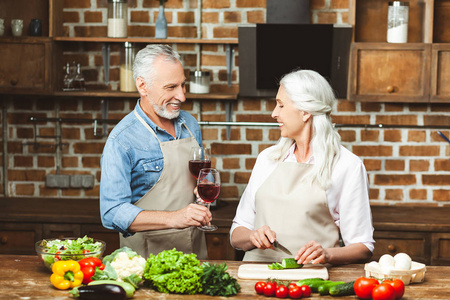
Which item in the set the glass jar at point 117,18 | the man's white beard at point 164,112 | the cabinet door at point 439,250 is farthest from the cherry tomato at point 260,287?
the glass jar at point 117,18

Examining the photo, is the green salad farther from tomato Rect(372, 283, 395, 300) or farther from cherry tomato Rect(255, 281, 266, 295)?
tomato Rect(372, 283, 395, 300)

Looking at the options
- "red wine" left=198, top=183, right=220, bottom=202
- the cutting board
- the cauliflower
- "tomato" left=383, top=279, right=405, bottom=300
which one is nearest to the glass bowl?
the cauliflower

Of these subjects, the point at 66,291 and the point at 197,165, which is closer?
the point at 66,291

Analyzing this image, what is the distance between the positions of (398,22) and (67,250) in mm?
2541

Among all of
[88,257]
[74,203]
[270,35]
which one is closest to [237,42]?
[270,35]

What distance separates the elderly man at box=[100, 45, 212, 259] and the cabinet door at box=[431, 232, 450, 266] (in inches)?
61.8

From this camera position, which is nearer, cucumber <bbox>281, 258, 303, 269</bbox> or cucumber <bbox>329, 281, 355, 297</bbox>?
cucumber <bbox>329, 281, 355, 297</bbox>

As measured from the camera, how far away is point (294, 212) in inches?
97.7

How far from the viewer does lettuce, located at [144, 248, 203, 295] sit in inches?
74.2

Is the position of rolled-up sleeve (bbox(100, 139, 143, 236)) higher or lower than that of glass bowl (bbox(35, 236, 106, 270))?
higher

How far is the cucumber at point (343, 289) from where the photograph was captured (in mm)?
1888

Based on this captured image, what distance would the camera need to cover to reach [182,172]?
2699 millimetres

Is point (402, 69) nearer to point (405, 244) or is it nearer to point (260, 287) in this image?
point (405, 244)

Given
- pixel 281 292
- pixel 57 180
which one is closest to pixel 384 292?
pixel 281 292
